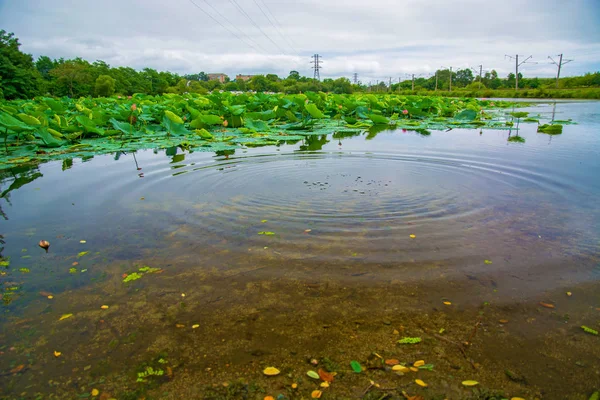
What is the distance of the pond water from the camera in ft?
4.44

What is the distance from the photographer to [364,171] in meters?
4.39

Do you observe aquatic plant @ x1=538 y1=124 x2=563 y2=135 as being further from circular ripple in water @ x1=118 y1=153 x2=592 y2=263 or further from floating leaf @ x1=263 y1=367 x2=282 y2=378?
floating leaf @ x1=263 y1=367 x2=282 y2=378

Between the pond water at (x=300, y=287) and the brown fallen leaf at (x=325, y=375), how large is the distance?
0.06 ft

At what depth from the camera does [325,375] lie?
1.35 m

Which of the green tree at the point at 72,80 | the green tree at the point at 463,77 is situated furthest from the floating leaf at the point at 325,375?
the green tree at the point at 463,77

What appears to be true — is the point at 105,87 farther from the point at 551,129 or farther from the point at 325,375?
the point at 325,375

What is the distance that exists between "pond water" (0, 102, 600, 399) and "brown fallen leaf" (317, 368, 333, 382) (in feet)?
0.06

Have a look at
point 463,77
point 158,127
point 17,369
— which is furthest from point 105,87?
point 463,77

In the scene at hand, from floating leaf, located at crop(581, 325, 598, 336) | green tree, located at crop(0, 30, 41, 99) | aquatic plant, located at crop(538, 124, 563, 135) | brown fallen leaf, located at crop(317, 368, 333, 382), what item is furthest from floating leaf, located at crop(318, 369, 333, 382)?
green tree, located at crop(0, 30, 41, 99)

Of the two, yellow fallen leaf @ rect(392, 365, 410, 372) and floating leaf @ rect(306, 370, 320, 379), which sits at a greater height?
floating leaf @ rect(306, 370, 320, 379)

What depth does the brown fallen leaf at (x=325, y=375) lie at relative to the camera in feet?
4.35

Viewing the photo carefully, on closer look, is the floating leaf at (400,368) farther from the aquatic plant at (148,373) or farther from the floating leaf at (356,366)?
Answer: the aquatic plant at (148,373)

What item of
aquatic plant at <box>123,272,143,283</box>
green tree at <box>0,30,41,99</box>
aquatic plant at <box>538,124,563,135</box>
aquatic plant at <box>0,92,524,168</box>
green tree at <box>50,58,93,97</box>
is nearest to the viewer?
aquatic plant at <box>123,272,143,283</box>

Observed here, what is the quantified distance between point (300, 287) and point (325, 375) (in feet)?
1.98
